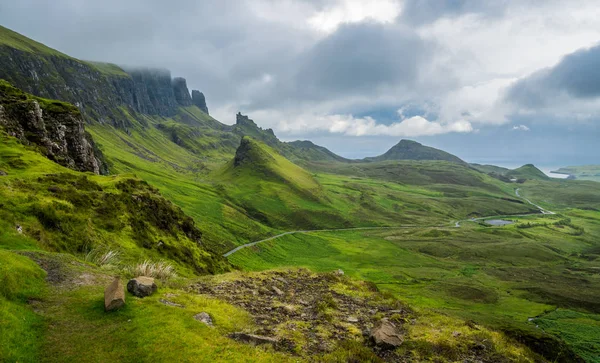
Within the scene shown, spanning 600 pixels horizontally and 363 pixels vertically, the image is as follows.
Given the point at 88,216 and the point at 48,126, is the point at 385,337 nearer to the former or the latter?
the point at 88,216

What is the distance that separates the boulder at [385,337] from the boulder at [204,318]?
13.9 metres

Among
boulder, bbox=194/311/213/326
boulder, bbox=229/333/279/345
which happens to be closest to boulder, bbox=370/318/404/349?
boulder, bbox=229/333/279/345

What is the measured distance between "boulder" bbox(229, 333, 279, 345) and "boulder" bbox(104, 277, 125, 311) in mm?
8979

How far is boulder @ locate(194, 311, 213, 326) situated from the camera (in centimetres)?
2645

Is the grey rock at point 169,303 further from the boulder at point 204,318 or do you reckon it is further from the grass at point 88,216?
the grass at point 88,216

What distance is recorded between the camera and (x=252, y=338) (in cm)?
2481

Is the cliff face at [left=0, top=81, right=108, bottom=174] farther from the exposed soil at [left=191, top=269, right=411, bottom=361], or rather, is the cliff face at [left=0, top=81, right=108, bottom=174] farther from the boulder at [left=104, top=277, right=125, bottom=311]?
the boulder at [left=104, top=277, right=125, bottom=311]

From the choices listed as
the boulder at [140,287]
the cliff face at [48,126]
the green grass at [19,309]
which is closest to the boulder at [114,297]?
the boulder at [140,287]

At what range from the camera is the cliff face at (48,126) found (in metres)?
83.4

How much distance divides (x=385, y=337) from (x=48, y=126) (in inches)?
4124

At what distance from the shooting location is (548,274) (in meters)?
198

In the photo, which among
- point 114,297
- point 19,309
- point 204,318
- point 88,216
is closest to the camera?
point 19,309

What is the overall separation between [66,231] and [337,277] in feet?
132

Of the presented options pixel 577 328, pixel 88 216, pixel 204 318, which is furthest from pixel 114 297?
pixel 577 328
